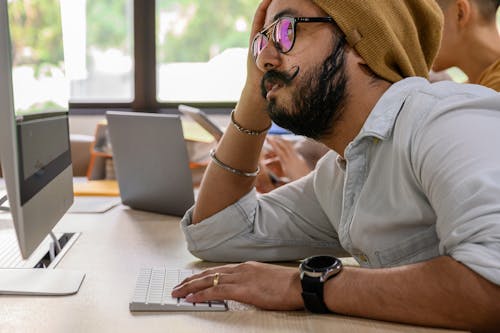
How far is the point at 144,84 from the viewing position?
4238mm

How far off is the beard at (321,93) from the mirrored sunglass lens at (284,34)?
0.04 meters

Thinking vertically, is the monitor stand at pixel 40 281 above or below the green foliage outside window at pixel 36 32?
below

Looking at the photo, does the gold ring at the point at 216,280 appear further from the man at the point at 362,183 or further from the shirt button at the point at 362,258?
the shirt button at the point at 362,258

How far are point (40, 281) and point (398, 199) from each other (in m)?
0.58

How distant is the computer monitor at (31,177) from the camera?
32.9 inches

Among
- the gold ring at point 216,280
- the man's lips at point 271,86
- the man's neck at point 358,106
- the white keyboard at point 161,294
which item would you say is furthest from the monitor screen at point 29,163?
the man's neck at point 358,106

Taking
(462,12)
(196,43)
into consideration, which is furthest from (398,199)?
(196,43)

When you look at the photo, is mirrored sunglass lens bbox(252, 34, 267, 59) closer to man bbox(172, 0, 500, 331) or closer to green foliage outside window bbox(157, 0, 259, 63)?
man bbox(172, 0, 500, 331)

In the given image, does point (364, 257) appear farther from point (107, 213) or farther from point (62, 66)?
point (107, 213)

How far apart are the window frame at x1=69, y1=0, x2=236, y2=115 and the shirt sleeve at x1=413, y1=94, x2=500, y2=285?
3.34 metres

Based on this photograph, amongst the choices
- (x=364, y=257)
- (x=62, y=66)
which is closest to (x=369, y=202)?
(x=364, y=257)

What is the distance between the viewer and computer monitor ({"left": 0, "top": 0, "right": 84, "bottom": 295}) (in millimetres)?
836

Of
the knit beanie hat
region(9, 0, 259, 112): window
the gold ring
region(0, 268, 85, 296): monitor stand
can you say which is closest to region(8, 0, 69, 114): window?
region(0, 268, 85, 296): monitor stand

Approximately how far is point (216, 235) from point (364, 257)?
33 cm
